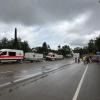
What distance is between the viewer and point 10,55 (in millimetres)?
53156

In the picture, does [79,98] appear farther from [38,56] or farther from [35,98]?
[38,56]

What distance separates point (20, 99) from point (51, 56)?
267 feet

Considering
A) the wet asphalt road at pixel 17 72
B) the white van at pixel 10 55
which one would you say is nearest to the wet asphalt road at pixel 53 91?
the wet asphalt road at pixel 17 72

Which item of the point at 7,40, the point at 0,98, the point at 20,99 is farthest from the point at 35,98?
the point at 7,40

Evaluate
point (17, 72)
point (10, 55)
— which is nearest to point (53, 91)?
point (17, 72)

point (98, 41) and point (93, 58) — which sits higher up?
point (98, 41)

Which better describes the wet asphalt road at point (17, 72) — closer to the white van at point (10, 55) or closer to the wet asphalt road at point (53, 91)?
the wet asphalt road at point (53, 91)

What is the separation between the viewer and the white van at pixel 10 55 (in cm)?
5131

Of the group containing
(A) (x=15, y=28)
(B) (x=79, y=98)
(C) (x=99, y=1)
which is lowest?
(B) (x=79, y=98)

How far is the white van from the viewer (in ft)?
168

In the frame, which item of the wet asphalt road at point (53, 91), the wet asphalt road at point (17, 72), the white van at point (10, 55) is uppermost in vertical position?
the white van at point (10, 55)

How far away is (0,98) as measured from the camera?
974 centimetres

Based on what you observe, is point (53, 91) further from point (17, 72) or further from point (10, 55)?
point (10, 55)

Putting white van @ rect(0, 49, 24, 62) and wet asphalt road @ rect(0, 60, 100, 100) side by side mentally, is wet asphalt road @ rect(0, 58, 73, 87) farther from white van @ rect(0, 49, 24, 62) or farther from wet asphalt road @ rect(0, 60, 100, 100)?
white van @ rect(0, 49, 24, 62)
